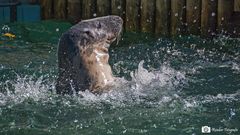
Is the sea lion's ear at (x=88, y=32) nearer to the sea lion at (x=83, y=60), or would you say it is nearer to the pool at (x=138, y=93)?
the sea lion at (x=83, y=60)

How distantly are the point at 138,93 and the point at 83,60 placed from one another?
782 millimetres

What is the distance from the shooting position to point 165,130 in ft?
19.3

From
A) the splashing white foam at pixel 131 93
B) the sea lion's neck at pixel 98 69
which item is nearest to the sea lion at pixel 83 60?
the sea lion's neck at pixel 98 69

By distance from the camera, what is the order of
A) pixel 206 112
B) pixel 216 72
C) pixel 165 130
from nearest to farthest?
pixel 165 130 → pixel 206 112 → pixel 216 72

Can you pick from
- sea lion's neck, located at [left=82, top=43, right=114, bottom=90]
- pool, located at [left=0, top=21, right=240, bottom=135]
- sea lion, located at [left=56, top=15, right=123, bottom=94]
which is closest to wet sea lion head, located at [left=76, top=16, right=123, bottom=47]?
sea lion, located at [left=56, top=15, right=123, bottom=94]

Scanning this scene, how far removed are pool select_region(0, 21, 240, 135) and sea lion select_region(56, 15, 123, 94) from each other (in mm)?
171

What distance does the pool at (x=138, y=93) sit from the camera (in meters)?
6.03

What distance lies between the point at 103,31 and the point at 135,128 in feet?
6.79

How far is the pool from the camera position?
19.8ft

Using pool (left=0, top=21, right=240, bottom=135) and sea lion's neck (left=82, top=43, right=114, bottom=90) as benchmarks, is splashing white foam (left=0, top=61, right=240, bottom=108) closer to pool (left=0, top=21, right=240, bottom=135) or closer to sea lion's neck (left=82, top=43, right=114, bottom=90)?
pool (left=0, top=21, right=240, bottom=135)

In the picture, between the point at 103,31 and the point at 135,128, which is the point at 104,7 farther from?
the point at 135,128

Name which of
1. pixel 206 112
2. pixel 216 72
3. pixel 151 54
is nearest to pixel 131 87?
pixel 206 112

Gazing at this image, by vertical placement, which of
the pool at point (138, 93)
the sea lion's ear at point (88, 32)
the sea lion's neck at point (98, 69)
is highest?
the sea lion's ear at point (88, 32)

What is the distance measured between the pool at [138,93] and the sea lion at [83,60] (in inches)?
6.7
